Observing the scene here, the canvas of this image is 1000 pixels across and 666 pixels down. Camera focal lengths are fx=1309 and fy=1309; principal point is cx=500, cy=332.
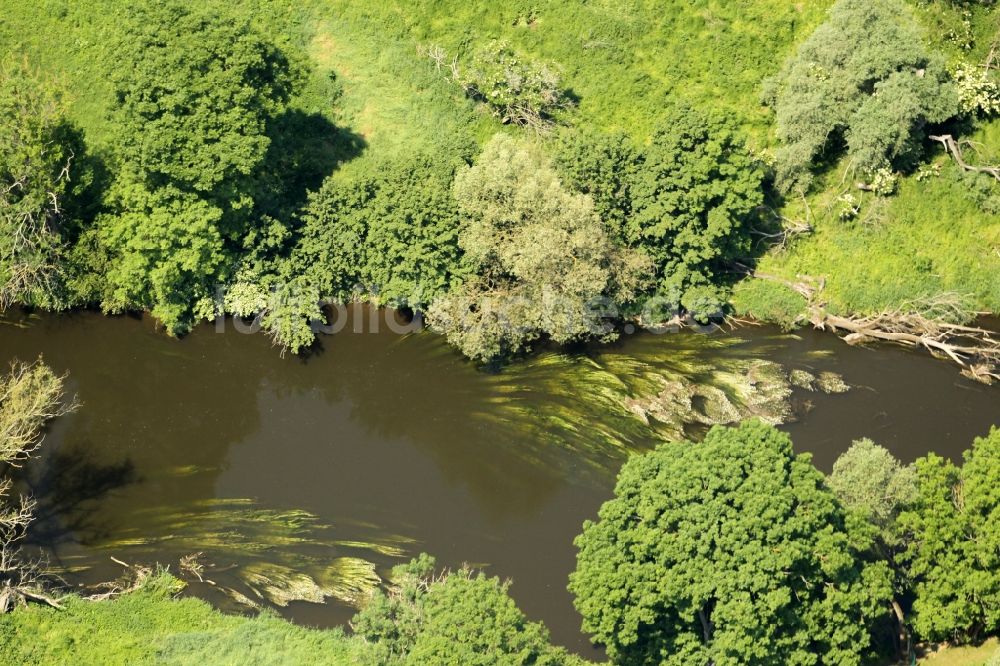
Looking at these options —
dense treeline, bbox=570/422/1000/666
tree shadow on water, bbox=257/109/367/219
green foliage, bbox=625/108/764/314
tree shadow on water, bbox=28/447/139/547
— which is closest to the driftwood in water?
green foliage, bbox=625/108/764/314

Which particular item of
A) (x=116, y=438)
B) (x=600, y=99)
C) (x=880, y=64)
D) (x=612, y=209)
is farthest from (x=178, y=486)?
(x=880, y=64)

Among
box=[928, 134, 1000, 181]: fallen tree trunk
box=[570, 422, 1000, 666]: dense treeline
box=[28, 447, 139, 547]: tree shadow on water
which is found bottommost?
box=[28, 447, 139, 547]: tree shadow on water

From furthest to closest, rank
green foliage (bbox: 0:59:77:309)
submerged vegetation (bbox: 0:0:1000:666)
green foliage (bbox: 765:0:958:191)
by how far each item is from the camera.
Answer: green foliage (bbox: 765:0:958:191) → green foliage (bbox: 0:59:77:309) → submerged vegetation (bbox: 0:0:1000:666)

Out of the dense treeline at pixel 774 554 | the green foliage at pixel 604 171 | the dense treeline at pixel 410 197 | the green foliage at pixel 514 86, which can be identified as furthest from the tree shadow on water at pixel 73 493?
the green foliage at pixel 514 86

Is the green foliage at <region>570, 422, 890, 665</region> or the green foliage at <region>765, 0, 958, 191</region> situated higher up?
the green foliage at <region>765, 0, 958, 191</region>

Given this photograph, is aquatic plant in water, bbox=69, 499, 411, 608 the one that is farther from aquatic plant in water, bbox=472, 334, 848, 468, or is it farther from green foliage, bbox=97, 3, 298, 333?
green foliage, bbox=97, 3, 298, 333

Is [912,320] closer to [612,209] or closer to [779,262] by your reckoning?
[779,262]
